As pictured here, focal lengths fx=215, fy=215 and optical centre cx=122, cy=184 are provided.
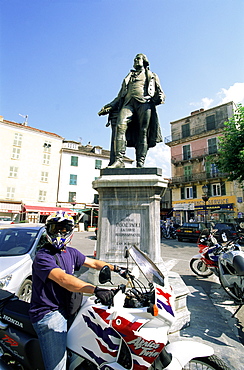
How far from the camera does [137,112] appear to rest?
430 cm

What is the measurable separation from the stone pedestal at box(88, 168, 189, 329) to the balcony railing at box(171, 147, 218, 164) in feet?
85.5

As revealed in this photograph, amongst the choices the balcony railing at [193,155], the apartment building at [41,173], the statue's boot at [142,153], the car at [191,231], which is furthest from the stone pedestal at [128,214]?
the balcony railing at [193,155]

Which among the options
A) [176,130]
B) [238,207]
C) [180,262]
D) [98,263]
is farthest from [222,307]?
[176,130]

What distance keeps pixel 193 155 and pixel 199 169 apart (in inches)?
84.0

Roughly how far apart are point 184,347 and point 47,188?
90.7 feet

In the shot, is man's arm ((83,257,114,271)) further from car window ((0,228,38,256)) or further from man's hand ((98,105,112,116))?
man's hand ((98,105,112,116))

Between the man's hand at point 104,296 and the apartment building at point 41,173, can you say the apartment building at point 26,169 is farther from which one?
the man's hand at point 104,296

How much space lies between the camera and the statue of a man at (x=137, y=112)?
4133 millimetres

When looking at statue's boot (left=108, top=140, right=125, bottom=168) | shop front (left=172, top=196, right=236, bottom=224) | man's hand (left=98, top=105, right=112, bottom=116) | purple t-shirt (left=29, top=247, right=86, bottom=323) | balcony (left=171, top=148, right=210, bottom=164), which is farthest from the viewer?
balcony (left=171, top=148, right=210, bottom=164)

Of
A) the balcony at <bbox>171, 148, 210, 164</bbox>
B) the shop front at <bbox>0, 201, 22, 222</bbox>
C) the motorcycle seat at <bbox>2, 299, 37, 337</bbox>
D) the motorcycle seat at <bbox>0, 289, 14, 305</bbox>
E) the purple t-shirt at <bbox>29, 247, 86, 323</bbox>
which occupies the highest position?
the balcony at <bbox>171, 148, 210, 164</bbox>

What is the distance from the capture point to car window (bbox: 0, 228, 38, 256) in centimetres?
440

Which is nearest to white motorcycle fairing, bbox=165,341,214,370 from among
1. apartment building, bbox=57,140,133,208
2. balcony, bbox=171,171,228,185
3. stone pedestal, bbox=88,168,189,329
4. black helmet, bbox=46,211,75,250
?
black helmet, bbox=46,211,75,250

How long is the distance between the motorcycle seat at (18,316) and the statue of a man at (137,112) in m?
2.63

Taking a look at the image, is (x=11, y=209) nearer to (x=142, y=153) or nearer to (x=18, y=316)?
(x=142, y=153)
